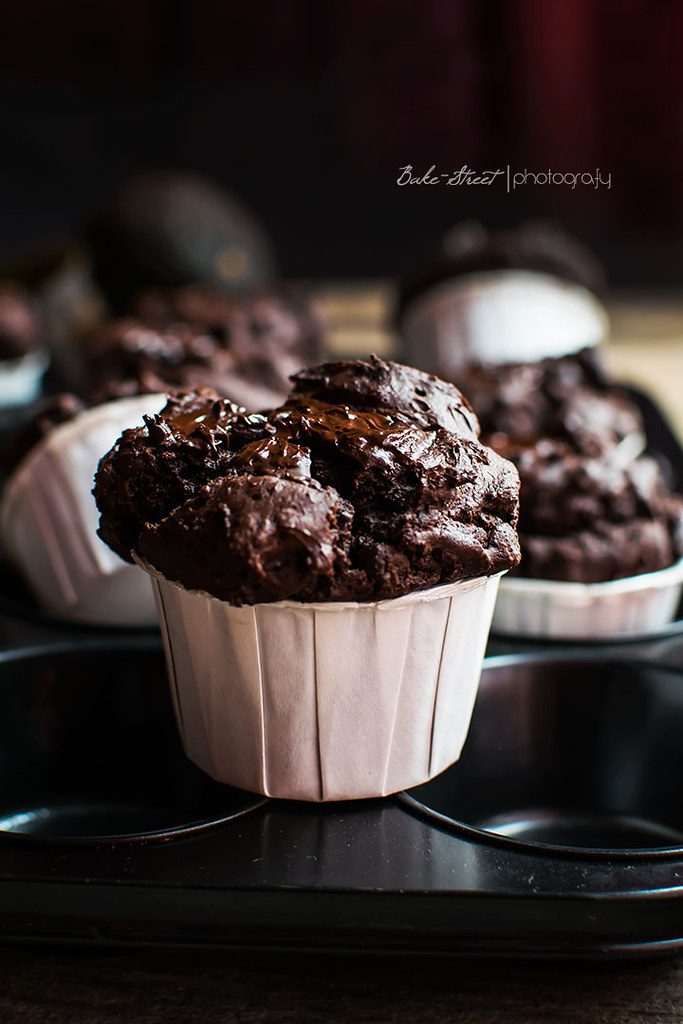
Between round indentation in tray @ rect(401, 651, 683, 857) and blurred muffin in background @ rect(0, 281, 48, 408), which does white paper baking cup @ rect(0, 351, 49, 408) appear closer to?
blurred muffin in background @ rect(0, 281, 48, 408)

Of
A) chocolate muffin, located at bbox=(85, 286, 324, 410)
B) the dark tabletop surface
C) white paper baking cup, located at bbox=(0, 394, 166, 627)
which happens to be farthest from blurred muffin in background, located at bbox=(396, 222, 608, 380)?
the dark tabletop surface

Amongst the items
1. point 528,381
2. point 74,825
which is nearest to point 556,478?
point 528,381

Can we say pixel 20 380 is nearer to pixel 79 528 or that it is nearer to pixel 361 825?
pixel 79 528

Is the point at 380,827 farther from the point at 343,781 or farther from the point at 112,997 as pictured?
the point at 112,997

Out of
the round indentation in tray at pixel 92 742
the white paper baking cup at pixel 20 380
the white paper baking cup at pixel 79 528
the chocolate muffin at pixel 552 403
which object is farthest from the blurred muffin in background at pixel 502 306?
the round indentation in tray at pixel 92 742

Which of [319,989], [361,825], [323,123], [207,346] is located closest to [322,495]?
[361,825]

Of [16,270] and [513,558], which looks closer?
[513,558]
